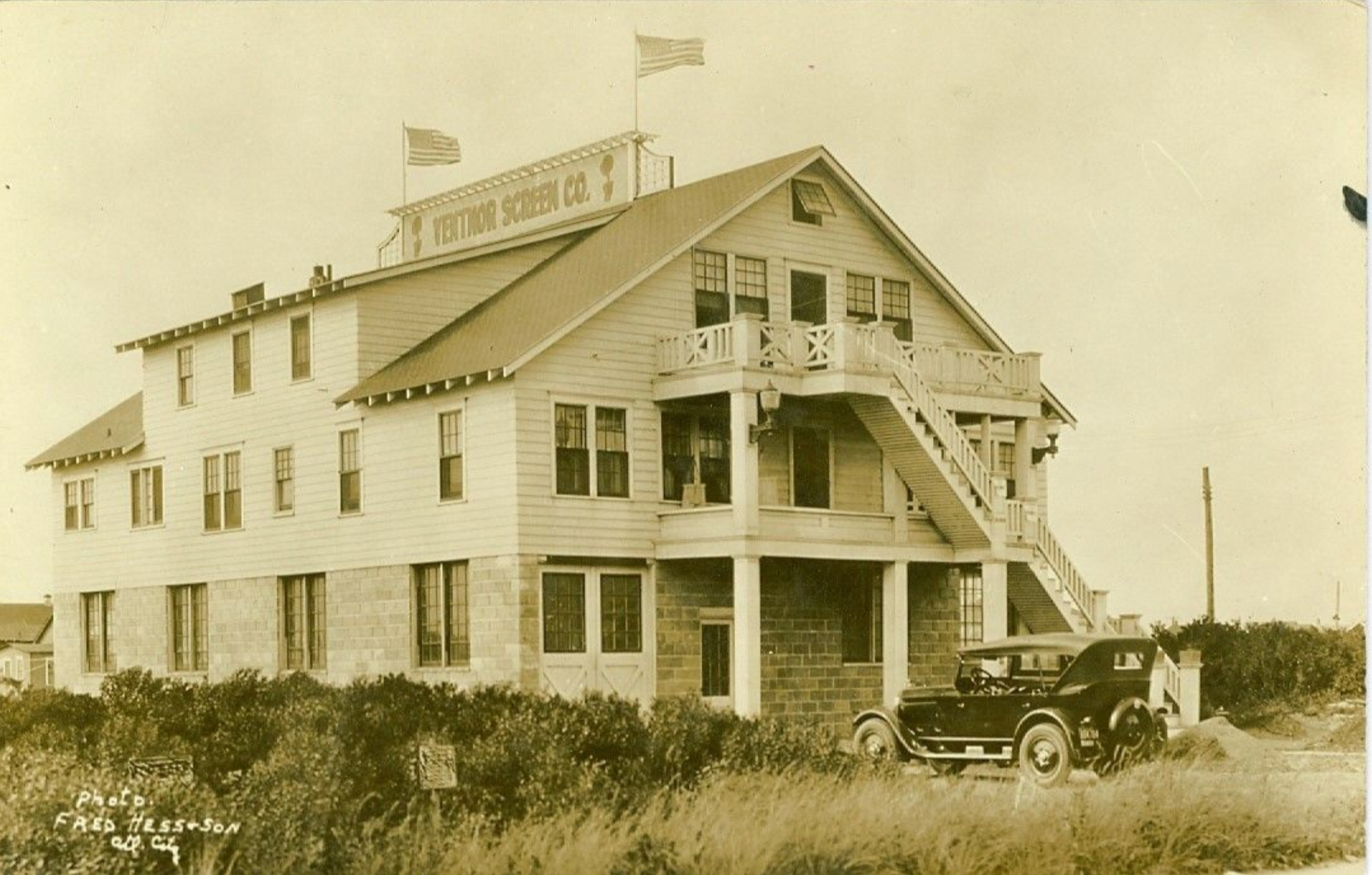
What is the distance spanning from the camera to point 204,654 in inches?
1142

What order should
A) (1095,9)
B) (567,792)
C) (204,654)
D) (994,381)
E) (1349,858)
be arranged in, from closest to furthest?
(567,792), (1349,858), (1095,9), (204,654), (994,381)

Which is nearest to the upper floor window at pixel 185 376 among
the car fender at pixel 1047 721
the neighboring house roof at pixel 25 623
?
the neighboring house roof at pixel 25 623

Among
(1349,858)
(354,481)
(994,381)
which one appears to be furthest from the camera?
(994,381)

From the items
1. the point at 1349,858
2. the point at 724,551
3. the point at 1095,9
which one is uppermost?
the point at 1095,9

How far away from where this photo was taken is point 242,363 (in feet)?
91.3

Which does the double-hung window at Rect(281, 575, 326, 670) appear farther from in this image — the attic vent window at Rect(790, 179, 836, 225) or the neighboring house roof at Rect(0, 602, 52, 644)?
the attic vent window at Rect(790, 179, 836, 225)

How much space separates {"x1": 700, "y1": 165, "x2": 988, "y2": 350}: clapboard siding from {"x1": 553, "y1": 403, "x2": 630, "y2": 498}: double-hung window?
3348mm

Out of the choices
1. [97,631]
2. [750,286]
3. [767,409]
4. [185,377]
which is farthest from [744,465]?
[97,631]

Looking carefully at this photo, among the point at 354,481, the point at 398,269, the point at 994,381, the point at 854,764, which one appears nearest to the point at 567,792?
the point at 854,764

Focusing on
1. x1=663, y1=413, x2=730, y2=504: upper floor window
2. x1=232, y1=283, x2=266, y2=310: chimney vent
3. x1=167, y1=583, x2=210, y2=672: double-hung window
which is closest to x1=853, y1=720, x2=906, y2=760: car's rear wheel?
x1=663, y1=413, x2=730, y2=504: upper floor window

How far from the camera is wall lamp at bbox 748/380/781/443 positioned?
28359 millimetres

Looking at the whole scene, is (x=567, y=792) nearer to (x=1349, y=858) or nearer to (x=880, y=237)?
(x=1349, y=858)

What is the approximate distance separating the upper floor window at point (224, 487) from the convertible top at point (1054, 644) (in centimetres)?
1063

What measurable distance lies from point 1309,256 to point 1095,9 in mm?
4254
